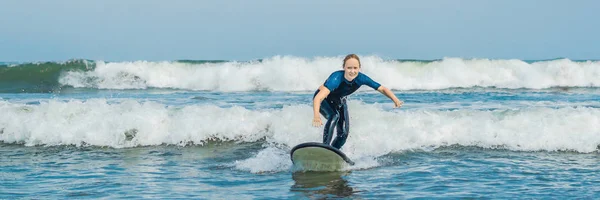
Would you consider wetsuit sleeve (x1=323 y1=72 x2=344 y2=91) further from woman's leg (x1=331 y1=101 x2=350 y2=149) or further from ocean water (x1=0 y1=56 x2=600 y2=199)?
ocean water (x1=0 y1=56 x2=600 y2=199)

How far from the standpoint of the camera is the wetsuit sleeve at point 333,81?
8.73 m

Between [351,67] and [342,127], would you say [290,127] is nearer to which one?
[342,127]

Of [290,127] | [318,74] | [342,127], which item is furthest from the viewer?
[318,74]

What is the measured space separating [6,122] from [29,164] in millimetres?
4263

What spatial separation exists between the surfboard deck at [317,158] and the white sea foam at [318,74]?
64.2 ft

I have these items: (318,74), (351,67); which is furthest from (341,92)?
(318,74)

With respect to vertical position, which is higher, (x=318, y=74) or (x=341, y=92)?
(x=318, y=74)

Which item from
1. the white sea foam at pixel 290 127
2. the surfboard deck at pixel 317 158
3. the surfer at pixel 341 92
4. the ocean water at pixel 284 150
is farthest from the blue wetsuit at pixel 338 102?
the white sea foam at pixel 290 127

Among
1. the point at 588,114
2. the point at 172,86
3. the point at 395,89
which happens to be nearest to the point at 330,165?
the point at 588,114

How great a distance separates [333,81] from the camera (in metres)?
8.81

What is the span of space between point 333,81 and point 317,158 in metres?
1.15

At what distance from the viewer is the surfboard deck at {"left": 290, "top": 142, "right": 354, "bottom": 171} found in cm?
911

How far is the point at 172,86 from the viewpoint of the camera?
31.2m

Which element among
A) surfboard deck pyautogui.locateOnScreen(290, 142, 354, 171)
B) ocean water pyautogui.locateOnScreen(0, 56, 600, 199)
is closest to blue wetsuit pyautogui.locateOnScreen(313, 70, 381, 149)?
surfboard deck pyautogui.locateOnScreen(290, 142, 354, 171)
